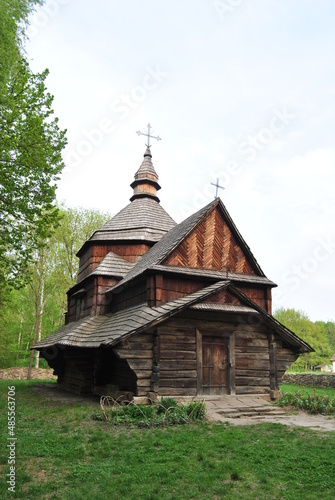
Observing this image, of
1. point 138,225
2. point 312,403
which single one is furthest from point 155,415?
point 138,225

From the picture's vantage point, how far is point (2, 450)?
616 cm

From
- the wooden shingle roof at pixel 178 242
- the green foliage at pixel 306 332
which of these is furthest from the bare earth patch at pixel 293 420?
the green foliage at pixel 306 332

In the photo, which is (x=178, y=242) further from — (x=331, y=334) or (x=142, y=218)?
(x=331, y=334)

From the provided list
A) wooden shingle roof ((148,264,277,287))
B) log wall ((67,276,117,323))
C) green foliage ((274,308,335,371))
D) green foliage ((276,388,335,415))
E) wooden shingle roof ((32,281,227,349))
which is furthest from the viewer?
green foliage ((274,308,335,371))

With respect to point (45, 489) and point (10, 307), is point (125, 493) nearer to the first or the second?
point (45, 489)

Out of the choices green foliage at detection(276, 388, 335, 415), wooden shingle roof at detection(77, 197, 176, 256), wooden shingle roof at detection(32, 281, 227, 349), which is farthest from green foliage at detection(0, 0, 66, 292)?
green foliage at detection(276, 388, 335, 415)

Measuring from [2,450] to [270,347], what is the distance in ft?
30.3

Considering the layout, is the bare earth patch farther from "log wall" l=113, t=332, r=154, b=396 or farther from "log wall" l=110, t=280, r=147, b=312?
"log wall" l=110, t=280, r=147, b=312

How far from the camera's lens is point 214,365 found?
474 inches

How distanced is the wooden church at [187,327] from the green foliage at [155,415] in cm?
140

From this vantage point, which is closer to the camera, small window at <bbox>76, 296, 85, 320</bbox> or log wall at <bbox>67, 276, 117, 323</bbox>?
log wall at <bbox>67, 276, 117, 323</bbox>

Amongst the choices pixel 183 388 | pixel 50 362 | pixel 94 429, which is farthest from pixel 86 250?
pixel 94 429

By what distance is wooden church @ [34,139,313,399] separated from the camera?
1095 cm

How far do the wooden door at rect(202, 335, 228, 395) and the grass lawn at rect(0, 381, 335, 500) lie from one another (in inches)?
130
